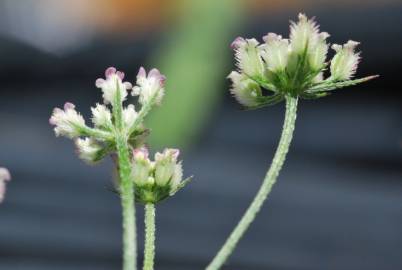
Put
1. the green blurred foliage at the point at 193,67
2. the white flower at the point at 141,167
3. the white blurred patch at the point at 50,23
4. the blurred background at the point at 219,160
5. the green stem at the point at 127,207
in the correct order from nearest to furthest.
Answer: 1. the green stem at the point at 127,207
2. the white flower at the point at 141,167
3. the blurred background at the point at 219,160
4. the green blurred foliage at the point at 193,67
5. the white blurred patch at the point at 50,23

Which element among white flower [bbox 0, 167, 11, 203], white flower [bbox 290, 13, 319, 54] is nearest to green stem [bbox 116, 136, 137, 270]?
white flower [bbox 0, 167, 11, 203]

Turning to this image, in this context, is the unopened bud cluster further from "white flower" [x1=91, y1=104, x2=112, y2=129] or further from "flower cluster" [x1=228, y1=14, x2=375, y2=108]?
"flower cluster" [x1=228, y1=14, x2=375, y2=108]

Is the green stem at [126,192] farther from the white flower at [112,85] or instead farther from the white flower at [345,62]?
the white flower at [345,62]

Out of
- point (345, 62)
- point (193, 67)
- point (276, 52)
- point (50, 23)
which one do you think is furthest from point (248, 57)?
point (50, 23)

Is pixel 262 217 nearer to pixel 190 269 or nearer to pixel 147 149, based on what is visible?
pixel 190 269

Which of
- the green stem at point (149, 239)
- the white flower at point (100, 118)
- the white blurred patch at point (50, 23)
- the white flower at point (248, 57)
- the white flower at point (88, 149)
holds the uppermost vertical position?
the white blurred patch at point (50, 23)

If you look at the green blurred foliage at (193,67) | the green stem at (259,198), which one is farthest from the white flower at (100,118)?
the green blurred foliage at (193,67)

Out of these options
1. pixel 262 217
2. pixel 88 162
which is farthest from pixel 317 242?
pixel 88 162

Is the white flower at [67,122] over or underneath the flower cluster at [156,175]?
over
